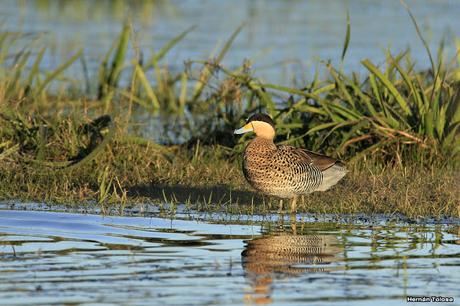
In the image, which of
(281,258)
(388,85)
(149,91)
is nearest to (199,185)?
(388,85)

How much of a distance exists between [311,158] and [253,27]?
13.6 metres

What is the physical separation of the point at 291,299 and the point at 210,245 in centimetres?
167

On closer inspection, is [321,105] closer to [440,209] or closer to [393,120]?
[393,120]

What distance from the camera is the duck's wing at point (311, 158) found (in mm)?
9164

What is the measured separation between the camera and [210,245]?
25.0 feet

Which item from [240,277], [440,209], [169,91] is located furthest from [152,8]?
[240,277]

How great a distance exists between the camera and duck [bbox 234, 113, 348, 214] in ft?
29.0

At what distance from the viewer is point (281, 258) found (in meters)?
7.21

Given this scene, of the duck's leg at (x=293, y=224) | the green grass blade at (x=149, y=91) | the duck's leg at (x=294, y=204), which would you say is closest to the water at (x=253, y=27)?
the green grass blade at (x=149, y=91)

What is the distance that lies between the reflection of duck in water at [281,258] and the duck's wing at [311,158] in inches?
46.8

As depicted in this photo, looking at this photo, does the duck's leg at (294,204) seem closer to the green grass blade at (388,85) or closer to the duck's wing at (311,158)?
the duck's wing at (311,158)

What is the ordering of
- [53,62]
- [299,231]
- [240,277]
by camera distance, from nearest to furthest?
[240,277]
[299,231]
[53,62]

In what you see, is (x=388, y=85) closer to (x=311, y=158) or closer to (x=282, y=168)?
(x=311, y=158)

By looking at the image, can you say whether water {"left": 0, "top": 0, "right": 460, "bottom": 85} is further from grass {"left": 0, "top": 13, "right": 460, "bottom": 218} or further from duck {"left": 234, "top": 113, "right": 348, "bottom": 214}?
duck {"left": 234, "top": 113, "right": 348, "bottom": 214}
